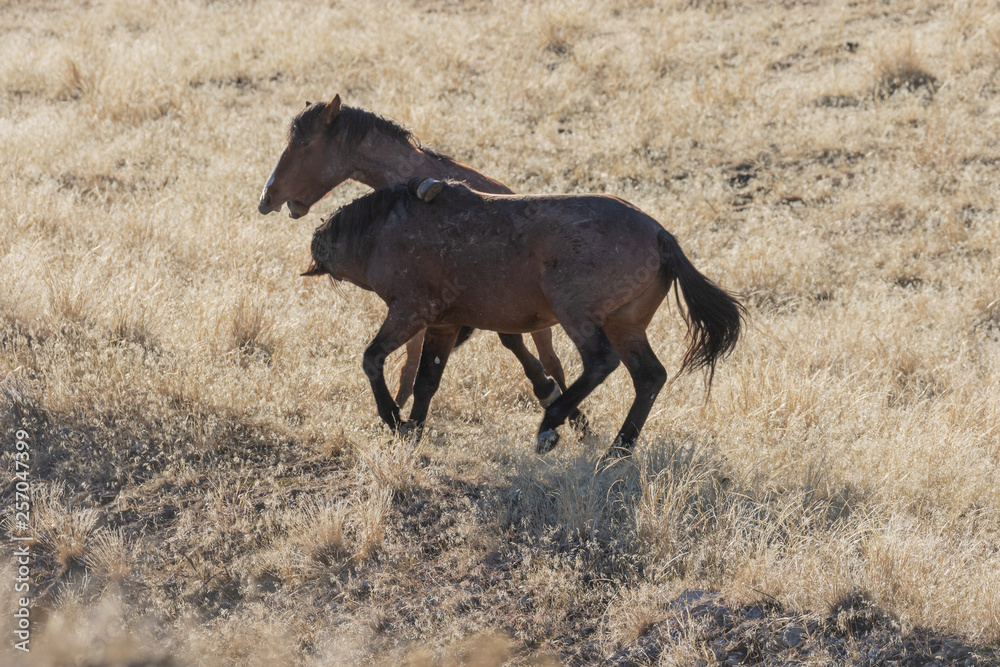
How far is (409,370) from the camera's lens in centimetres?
630

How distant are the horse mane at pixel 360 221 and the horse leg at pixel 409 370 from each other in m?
0.96

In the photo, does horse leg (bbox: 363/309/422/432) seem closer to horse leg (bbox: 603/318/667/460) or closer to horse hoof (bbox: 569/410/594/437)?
horse leg (bbox: 603/318/667/460)

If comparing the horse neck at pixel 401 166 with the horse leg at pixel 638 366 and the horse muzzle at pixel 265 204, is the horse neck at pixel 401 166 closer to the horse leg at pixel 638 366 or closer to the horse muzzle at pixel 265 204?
the horse muzzle at pixel 265 204

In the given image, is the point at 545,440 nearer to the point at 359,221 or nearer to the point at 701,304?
the point at 701,304

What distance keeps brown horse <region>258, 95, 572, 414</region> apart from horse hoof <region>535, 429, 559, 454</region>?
104 cm

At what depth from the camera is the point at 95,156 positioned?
10.9 m

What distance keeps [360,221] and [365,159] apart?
41.3 inches

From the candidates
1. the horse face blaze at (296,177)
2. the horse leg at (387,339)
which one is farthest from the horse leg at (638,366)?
the horse face blaze at (296,177)

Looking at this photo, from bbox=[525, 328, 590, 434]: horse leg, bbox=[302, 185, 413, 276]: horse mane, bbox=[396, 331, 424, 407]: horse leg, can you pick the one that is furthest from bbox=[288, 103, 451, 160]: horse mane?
bbox=[525, 328, 590, 434]: horse leg

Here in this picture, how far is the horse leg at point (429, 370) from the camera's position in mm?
5645

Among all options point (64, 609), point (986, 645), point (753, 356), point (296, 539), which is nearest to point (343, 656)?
point (296, 539)

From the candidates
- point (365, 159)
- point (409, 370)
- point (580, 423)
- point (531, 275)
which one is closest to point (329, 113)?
point (365, 159)

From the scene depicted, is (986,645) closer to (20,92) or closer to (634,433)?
(634,433)

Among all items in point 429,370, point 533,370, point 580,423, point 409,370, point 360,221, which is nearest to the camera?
point 360,221
